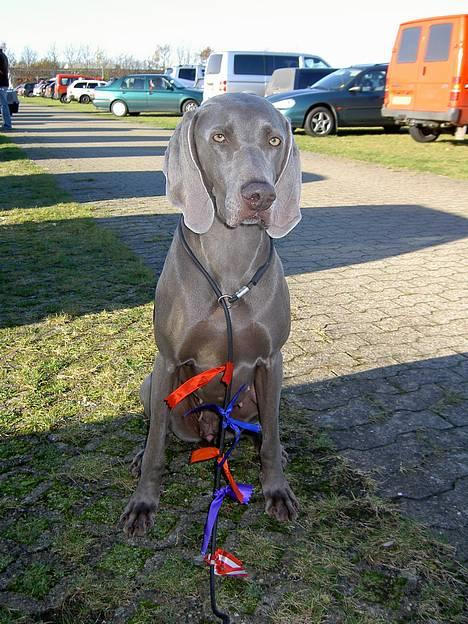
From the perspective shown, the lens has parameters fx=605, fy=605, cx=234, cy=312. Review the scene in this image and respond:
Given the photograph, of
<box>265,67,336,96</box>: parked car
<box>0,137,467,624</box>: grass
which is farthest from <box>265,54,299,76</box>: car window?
<box>0,137,467,624</box>: grass

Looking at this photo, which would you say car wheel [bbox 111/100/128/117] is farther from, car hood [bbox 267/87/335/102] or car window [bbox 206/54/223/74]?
car hood [bbox 267/87/335/102]

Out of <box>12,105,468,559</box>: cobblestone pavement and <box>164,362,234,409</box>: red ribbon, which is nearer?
<box>164,362,234,409</box>: red ribbon

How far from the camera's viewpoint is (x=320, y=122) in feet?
53.0

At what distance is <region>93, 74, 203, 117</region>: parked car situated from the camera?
2506cm

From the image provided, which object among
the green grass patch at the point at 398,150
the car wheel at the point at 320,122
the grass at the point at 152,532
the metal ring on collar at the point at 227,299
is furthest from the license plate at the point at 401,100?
the metal ring on collar at the point at 227,299

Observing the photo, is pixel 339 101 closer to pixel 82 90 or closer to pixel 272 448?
pixel 272 448

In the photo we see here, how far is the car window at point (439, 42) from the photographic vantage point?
12844 mm

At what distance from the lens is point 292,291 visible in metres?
5.12

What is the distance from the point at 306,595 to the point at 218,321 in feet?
3.40

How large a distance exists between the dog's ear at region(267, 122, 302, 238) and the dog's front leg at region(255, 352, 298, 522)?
54 cm

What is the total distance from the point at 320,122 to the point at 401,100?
2.63 metres

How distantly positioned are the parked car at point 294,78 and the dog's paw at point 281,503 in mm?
16703

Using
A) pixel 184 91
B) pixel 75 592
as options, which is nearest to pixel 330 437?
pixel 75 592

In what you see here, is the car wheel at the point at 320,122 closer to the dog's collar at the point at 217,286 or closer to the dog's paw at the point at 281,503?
the dog's collar at the point at 217,286
